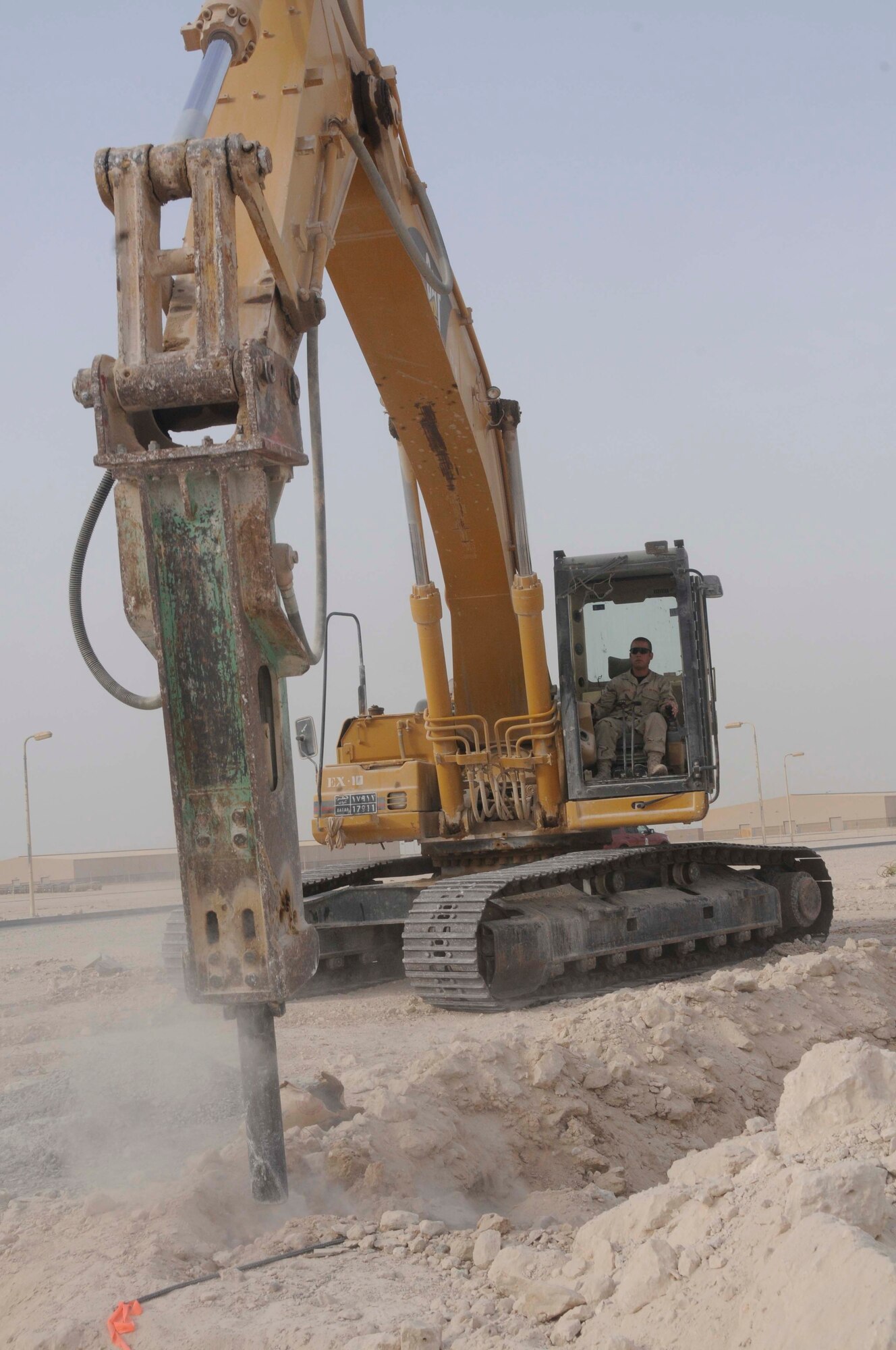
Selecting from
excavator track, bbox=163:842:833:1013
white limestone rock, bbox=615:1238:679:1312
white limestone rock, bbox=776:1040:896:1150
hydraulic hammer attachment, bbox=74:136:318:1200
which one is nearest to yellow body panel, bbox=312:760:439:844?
excavator track, bbox=163:842:833:1013

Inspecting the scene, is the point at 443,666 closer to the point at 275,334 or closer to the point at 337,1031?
the point at 337,1031

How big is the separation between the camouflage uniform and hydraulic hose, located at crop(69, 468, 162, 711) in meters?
5.79

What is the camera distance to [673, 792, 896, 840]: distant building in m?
53.2

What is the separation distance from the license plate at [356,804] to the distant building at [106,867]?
2735cm

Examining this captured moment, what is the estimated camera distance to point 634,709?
31.3ft

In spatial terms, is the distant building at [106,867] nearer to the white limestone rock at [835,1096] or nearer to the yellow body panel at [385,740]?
the yellow body panel at [385,740]

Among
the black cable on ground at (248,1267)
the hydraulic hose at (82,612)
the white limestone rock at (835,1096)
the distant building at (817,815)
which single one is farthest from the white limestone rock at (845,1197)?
the distant building at (817,815)

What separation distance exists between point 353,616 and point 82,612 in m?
5.97

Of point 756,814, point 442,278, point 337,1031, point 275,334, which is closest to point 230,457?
point 275,334

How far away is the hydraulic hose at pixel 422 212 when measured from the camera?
5902mm

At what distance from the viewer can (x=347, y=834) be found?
9.77m

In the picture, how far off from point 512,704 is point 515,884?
1.95 meters

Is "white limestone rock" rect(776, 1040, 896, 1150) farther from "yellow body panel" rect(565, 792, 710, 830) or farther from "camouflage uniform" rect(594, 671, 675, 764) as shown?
"camouflage uniform" rect(594, 671, 675, 764)

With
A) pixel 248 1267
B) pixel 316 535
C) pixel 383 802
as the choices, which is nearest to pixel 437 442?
pixel 383 802
